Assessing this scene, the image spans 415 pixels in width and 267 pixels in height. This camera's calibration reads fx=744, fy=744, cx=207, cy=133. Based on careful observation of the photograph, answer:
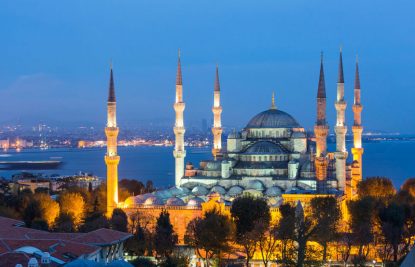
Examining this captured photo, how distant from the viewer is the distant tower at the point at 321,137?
118ft

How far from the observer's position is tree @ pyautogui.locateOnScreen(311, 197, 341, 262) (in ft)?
83.7

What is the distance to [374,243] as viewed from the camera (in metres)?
27.1

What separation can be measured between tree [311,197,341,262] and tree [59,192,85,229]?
10.5m

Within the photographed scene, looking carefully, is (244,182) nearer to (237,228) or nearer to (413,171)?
(237,228)

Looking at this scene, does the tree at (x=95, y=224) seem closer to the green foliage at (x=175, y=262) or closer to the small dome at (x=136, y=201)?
the small dome at (x=136, y=201)

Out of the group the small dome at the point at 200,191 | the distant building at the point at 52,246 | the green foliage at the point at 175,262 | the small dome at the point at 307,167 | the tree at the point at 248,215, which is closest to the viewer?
the distant building at the point at 52,246

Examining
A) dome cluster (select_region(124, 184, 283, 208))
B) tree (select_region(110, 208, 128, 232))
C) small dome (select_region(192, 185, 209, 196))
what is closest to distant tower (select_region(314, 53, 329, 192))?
dome cluster (select_region(124, 184, 283, 208))

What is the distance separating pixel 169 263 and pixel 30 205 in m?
10.5

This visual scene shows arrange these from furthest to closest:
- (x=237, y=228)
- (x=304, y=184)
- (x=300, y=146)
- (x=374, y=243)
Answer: (x=300, y=146) < (x=304, y=184) < (x=237, y=228) < (x=374, y=243)

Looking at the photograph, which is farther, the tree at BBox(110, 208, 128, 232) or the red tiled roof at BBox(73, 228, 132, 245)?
the tree at BBox(110, 208, 128, 232)

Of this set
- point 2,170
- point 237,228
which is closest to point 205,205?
point 237,228

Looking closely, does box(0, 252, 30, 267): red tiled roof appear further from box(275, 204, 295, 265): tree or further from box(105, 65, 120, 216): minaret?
box(105, 65, 120, 216): minaret

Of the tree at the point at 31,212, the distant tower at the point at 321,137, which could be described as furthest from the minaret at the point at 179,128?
the tree at the point at 31,212

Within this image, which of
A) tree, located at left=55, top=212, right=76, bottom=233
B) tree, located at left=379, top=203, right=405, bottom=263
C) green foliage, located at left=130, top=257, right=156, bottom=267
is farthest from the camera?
tree, located at left=55, top=212, right=76, bottom=233
